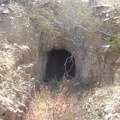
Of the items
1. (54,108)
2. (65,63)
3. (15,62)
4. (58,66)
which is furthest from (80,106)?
(58,66)

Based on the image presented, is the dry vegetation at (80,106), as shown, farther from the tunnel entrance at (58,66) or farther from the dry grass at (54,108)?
the tunnel entrance at (58,66)

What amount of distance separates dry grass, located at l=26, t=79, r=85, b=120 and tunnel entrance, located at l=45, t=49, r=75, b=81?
1.80 meters

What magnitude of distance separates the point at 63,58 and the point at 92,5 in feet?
6.56

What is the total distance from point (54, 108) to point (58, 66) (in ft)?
10.0

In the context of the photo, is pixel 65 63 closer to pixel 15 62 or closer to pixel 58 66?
pixel 15 62

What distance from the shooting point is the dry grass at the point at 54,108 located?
4246 millimetres

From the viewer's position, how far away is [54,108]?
443 cm

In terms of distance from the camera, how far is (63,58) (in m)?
7.58

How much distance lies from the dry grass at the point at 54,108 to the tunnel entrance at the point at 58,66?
5.90ft

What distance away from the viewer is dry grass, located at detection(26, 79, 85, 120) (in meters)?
4.25

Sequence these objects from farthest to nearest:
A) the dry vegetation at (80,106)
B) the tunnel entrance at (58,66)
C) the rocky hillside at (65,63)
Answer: the tunnel entrance at (58,66) < the rocky hillside at (65,63) < the dry vegetation at (80,106)

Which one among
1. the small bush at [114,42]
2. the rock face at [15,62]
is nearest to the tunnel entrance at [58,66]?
the rock face at [15,62]

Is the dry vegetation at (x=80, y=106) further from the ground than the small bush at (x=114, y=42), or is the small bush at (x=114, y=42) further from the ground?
the small bush at (x=114, y=42)

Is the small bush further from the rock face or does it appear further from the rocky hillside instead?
the rock face
